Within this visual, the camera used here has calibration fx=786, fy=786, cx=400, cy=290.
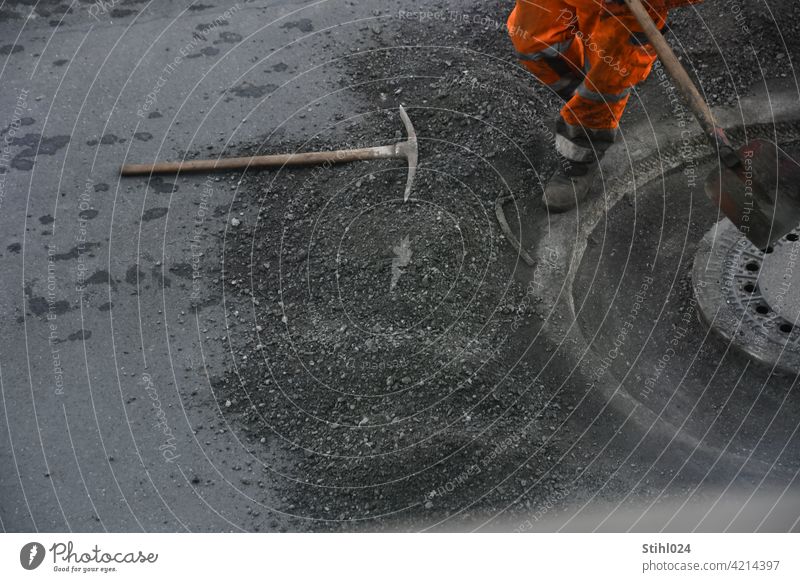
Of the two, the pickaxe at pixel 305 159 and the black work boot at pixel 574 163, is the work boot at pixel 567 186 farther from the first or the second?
the pickaxe at pixel 305 159

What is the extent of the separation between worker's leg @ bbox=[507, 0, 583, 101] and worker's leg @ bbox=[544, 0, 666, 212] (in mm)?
60

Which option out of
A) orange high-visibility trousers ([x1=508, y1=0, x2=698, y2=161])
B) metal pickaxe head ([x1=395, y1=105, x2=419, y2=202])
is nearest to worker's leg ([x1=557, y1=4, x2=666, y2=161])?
orange high-visibility trousers ([x1=508, y1=0, x2=698, y2=161])

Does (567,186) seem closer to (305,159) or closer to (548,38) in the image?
(548,38)

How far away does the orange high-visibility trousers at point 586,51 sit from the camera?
118 inches

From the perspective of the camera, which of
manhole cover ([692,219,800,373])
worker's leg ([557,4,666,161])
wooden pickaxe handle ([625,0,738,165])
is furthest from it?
manhole cover ([692,219,800,373])

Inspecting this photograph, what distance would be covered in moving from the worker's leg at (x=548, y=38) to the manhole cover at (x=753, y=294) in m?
1.01

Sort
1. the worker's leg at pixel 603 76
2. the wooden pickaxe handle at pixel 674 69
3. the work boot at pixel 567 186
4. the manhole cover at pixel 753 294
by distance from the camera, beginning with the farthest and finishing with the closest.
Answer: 1. the work boot at pixel 567 186
2. the manhole cover at pixel 753 294
3. the worker's leg at pixel 603 76
4. the wooden pickaxe handle at pixel 674 69

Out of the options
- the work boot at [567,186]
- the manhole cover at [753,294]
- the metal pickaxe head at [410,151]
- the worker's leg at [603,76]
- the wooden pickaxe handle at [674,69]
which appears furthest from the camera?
the work boot at [567,186]

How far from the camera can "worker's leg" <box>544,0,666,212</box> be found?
118 inches

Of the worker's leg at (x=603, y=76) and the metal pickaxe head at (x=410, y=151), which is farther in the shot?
the metal pickaxe head at (x=410, y=151)

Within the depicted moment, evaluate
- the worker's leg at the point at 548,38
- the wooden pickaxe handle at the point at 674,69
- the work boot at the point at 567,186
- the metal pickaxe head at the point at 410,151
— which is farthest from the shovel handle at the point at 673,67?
the metal pickaxe head at the point at 410,151

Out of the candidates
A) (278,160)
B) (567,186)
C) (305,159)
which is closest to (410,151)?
(305,159)

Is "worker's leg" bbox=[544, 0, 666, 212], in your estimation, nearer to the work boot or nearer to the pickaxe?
the work boot

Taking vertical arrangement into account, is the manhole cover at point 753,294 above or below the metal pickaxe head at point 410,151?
below
